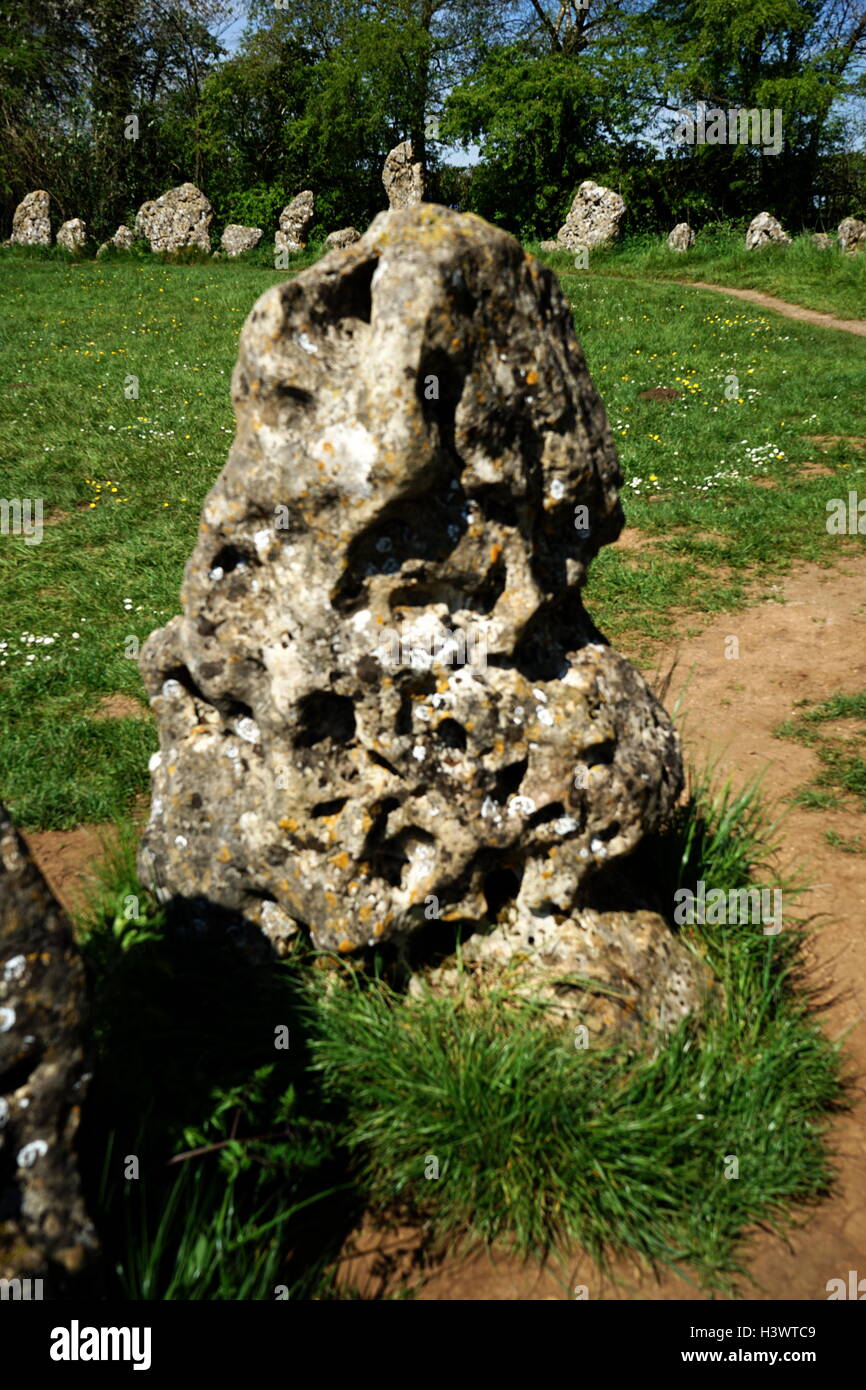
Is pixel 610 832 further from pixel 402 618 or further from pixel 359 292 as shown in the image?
pixel 359 292

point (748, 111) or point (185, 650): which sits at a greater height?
point (748, 111)

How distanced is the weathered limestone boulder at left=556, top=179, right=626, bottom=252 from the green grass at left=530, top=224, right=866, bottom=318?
34 cm

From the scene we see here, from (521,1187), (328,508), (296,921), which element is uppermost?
(328,508)

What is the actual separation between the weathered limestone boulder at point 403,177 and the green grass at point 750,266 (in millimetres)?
4905

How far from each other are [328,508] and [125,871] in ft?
5.64

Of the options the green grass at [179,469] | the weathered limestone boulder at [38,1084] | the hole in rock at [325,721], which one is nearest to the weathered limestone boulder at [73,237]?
the green grass at [179,469]

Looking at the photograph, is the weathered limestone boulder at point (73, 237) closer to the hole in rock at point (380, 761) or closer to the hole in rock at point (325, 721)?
the hole in rock at point (325, 721)

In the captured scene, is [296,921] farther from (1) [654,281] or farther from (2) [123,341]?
(1) [654,281]

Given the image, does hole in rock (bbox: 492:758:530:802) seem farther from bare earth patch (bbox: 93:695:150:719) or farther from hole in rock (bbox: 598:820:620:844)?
bare earth patch (bbox: 93:695:150:719)

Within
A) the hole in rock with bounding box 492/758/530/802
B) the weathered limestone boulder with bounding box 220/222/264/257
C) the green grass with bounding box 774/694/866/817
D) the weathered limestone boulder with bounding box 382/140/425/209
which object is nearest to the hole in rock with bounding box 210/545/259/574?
the hole in rock with bounding box 492/758/530/802

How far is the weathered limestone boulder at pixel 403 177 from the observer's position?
2366 cm

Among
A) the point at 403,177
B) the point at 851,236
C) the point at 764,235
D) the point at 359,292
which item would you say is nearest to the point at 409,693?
the point at 359,292

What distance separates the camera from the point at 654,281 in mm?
18766
